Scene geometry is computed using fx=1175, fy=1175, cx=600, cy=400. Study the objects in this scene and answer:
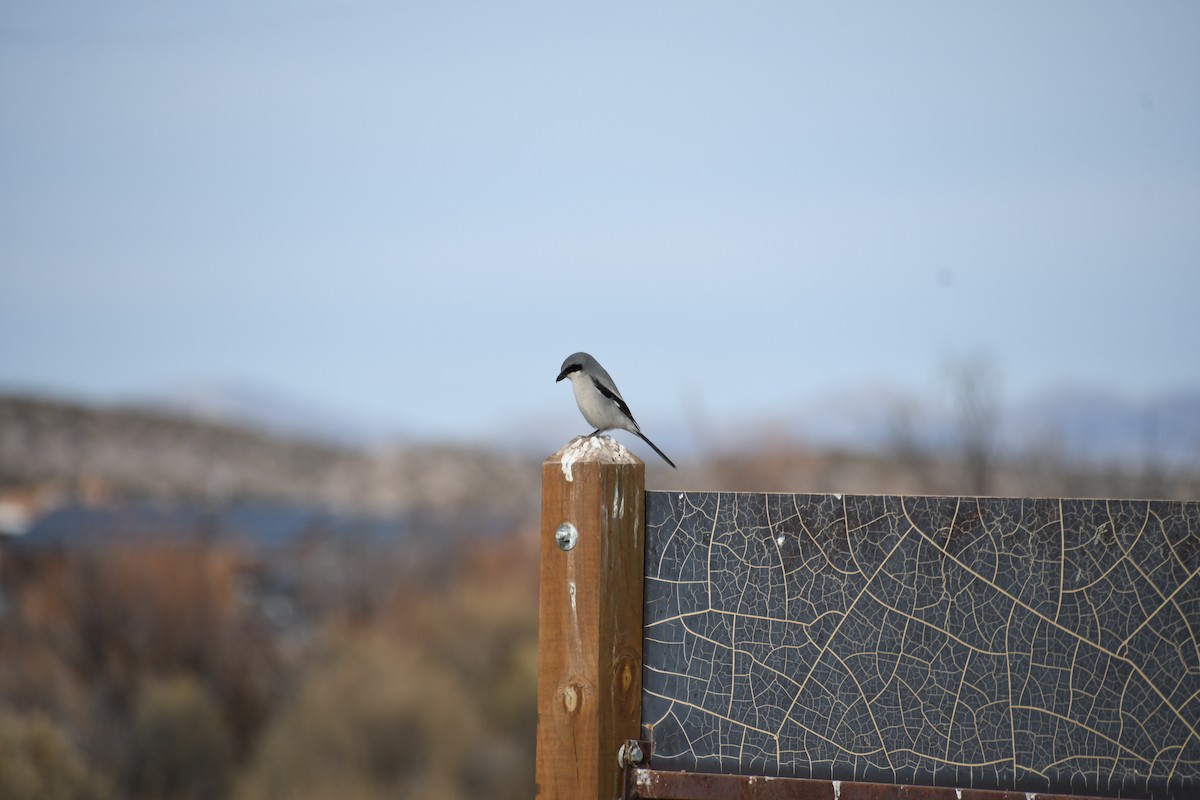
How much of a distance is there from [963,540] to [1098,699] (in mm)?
359

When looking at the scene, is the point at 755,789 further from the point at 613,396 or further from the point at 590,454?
the point at 613,396

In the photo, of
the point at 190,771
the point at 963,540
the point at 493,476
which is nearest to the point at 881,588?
the point at 963,540

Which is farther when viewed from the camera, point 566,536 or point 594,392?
point 594,392

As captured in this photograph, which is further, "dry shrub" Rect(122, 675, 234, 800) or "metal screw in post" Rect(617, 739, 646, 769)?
"dry shrub" Rect(122, 675, 234, 800)

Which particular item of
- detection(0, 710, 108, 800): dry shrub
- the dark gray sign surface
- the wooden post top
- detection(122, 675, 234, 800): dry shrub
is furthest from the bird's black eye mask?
detection(122, 675, 234, 800): dry shrub

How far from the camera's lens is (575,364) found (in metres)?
2.88

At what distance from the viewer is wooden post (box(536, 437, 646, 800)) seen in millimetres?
2225

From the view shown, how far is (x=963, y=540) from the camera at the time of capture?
216cm

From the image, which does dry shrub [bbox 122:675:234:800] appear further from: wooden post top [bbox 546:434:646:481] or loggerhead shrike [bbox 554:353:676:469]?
wooden post top [bbox 546:434:646:481]

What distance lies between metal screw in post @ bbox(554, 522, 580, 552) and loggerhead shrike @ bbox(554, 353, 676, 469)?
0.57 meters

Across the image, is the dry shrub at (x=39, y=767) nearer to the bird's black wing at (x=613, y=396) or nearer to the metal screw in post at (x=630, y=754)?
the bird's black wing at (x=613, y=396)

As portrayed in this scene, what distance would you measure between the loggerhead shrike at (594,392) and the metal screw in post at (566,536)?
1.87 feet

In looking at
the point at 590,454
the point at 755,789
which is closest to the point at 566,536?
the point at 590,454

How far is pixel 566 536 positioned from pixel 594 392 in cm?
64
